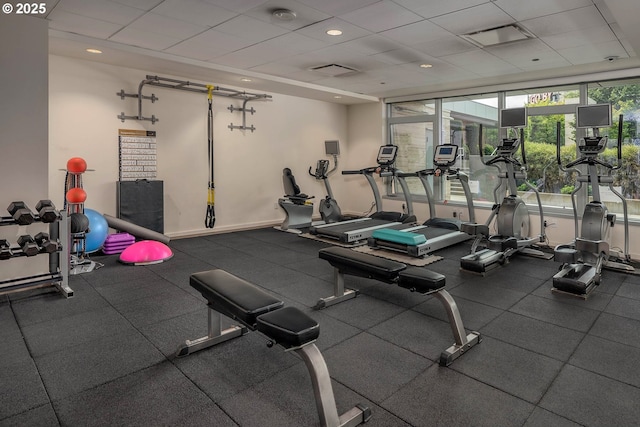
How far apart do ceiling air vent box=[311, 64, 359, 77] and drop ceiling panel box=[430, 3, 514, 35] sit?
1.90 metres

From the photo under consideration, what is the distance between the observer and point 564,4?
10.8ft

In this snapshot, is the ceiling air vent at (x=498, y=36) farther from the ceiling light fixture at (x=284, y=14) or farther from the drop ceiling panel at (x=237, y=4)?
the drop ceiling panel at (x=237, y=4)

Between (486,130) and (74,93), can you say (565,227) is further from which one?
(74,93)

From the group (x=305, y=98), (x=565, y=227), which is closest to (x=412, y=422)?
(x=565, y=227)

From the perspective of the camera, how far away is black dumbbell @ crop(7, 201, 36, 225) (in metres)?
3.31

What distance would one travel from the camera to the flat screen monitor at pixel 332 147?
301 inches

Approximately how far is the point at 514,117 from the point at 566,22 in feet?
4.68

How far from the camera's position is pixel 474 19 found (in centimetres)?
368

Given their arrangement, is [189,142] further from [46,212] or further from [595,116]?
[595,116]

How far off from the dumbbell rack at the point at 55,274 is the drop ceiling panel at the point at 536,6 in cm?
435

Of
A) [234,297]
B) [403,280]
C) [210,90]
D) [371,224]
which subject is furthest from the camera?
[371,224]

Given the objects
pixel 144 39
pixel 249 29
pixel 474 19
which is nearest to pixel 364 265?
pixel 474 19

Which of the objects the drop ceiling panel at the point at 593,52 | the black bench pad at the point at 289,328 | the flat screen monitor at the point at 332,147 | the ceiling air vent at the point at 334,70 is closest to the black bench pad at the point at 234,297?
the black bench pad at the point at 289,328

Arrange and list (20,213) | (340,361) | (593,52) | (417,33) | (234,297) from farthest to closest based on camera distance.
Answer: (593,52) → (417,33) → (20,213) → (340,361) → (234,297)
